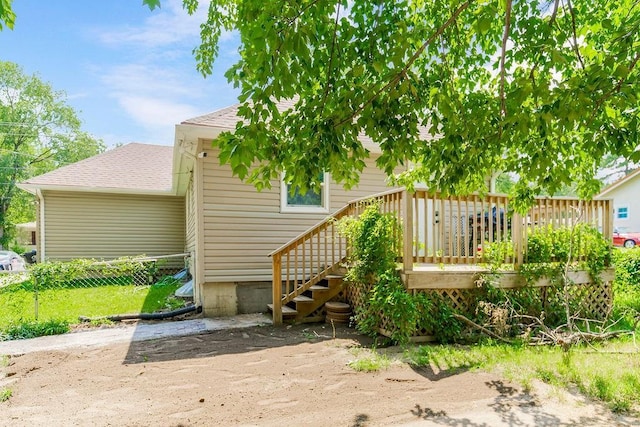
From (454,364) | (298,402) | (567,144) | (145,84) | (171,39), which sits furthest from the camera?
(145,84)

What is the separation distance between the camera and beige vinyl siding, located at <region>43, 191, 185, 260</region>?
39.8ft

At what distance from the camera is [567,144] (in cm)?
376

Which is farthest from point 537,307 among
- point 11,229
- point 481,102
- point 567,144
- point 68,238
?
point 11,229

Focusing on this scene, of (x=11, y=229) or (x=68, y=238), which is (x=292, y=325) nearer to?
(x=68, y=238)

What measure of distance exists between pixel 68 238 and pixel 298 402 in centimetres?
1202

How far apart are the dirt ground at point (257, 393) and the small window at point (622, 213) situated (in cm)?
2701

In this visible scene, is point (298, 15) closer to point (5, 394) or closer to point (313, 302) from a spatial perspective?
point (5, 394)

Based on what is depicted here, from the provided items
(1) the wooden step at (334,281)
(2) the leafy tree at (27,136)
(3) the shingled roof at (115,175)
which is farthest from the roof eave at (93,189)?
(2) the leafy tree at (27,136)

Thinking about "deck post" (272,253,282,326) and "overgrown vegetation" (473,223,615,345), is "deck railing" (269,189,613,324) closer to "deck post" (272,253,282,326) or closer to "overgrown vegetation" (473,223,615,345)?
"deck post" (272,253,282,326)

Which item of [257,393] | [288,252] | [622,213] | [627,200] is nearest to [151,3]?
[257,393]

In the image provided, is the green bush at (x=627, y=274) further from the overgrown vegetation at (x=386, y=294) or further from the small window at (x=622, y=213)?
the small window at (x=622, y=213)

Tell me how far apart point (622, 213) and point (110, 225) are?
29.3 metres

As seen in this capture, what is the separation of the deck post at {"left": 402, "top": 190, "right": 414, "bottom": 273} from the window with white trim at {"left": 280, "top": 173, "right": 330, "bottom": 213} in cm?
292

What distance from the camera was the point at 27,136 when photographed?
28.6 m
